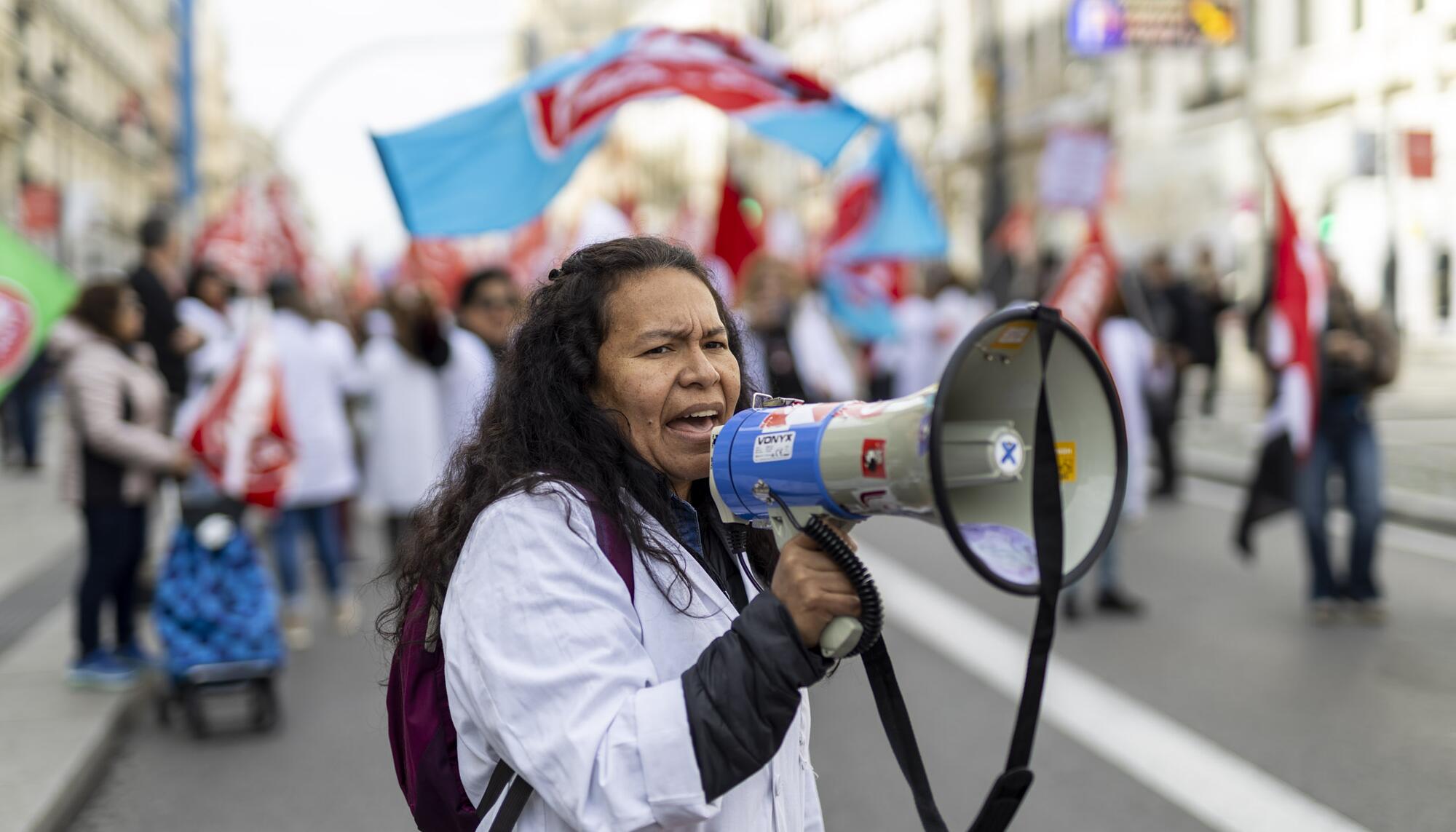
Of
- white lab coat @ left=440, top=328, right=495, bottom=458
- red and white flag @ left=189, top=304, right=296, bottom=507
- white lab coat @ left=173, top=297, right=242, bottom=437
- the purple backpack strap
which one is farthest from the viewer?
white lab coat @ left=173, top=297, right=242, bottom=437

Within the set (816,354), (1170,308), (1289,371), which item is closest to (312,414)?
(816,354)

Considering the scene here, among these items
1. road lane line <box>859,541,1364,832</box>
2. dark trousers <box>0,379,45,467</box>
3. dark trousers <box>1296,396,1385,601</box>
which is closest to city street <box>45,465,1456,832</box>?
road lane line <box>859,541,1364,832</box>

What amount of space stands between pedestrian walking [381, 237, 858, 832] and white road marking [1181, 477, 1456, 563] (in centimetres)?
625

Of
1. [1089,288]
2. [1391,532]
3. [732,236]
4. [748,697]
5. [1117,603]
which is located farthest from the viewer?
[732,236]

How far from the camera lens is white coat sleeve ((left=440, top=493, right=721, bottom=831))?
5.34ft

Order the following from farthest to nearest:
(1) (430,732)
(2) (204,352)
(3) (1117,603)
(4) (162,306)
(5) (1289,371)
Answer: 1. (2) (204,352)
2. (4) (162,306)
3. (3) (1117,603)
4. (5) (1289,371)
5. (1) (430,732)

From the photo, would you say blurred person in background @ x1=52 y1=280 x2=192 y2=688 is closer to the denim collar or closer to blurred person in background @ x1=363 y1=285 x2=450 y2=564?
blurred person in background @ x1=363 y1=285 x2=450 y2=564

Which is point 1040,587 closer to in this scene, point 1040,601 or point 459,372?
point 1040,601

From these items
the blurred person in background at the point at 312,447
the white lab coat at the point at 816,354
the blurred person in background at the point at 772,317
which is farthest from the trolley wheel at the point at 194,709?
the white lab coat at the point at 816,354

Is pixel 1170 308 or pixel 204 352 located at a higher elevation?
pixel 204 352

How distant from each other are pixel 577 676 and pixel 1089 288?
6805 mm

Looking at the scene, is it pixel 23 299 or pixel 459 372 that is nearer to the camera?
pixel 23 299

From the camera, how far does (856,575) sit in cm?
167

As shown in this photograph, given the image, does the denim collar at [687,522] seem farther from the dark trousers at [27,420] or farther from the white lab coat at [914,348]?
the dark trousers at [27,420]
